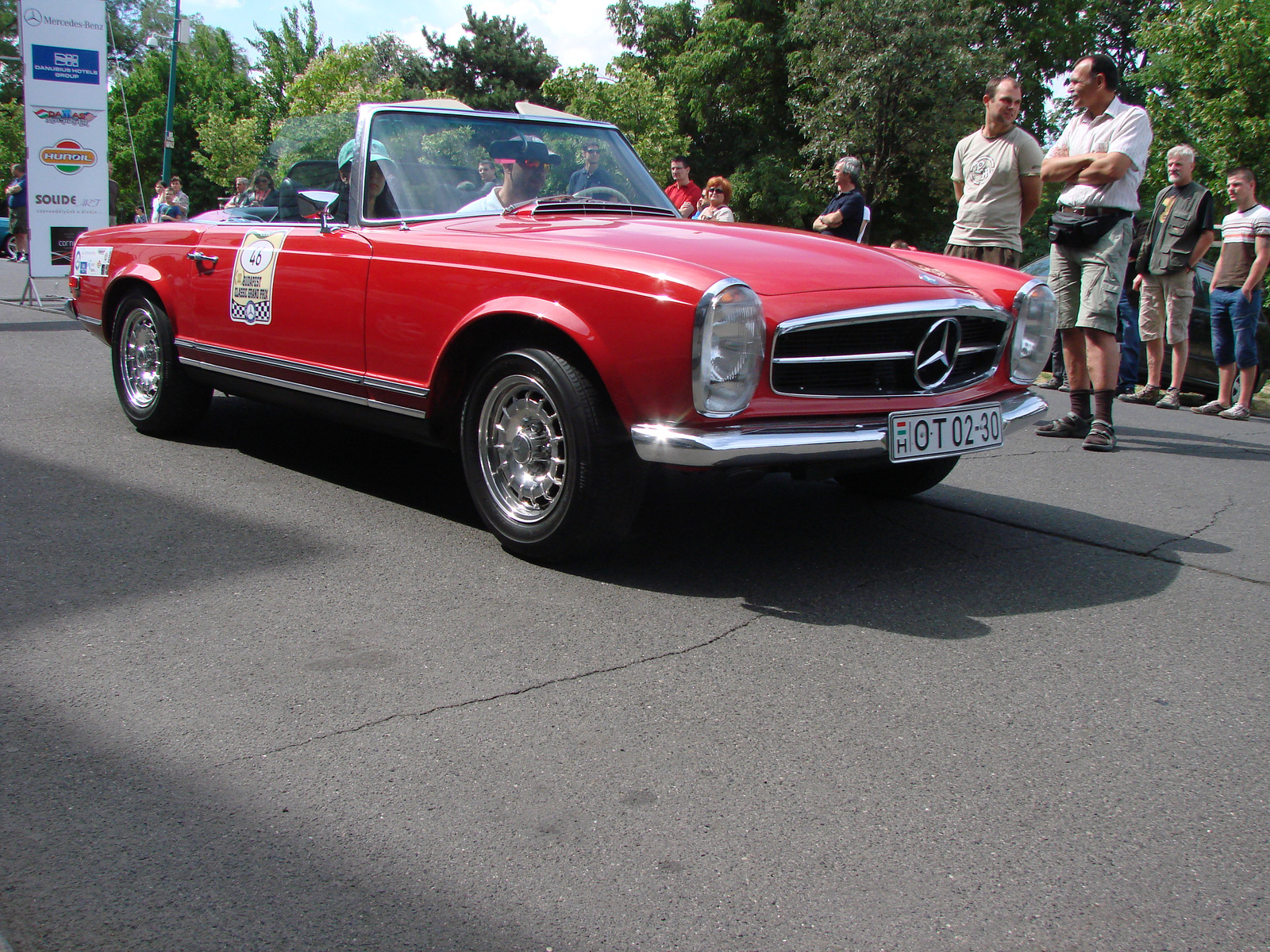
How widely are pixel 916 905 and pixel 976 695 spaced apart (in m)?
0.97

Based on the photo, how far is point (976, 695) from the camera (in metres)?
2.79

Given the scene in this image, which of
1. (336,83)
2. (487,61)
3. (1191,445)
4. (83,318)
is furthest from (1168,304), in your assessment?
(487,61)

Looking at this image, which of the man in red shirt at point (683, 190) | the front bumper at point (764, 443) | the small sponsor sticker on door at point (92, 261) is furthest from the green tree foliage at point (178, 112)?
the front bumper at point (764, 443)

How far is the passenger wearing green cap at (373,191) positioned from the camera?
438 cm

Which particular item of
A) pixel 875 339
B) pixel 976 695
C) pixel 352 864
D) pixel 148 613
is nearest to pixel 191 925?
pixel 352 864

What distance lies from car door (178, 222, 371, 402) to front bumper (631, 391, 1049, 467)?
4.83 ft

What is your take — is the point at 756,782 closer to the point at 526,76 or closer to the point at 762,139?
the point at 762,139

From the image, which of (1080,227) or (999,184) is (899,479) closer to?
(1080,227)

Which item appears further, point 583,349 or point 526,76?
point 526,76

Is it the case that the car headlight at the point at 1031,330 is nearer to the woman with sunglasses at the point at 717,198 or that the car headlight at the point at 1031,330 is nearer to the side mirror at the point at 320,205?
the side mirror at the point at 320,205

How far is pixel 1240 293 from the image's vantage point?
7.96 metres

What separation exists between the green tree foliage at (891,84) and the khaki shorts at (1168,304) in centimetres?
2681

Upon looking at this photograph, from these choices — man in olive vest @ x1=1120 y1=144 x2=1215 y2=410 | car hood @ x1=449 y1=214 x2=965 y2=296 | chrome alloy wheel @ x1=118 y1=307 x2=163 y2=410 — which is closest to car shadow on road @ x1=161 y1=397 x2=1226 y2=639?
chrome alloy wheel @ x1=118 y1=307 x2=163 y2=410

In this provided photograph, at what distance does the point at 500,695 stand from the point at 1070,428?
191 inches
